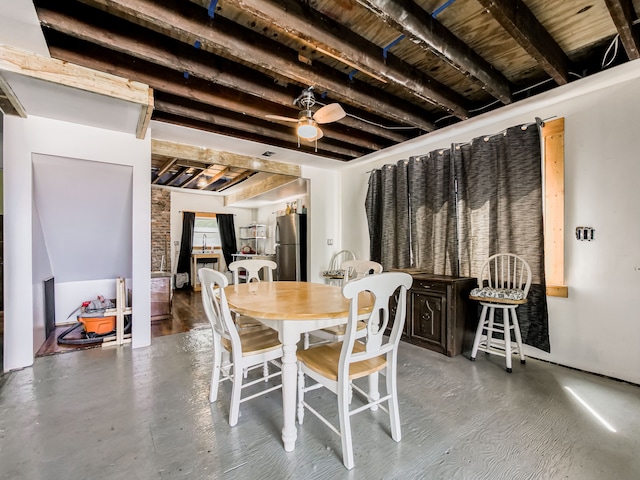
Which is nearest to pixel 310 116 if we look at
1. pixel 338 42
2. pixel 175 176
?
pixel 338 42

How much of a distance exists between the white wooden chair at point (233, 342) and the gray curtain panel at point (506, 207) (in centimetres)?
247

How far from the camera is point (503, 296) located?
2.67 metres

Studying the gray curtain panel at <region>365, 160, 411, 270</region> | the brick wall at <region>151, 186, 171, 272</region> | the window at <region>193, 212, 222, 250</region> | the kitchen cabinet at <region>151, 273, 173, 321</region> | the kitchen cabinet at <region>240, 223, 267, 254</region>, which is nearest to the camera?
the gray curtain panel at <region>365, 160, 411, 270</region>

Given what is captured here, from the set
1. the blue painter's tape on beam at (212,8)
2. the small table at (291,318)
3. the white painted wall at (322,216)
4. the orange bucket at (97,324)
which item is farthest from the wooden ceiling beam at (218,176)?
the small table at (291,318)

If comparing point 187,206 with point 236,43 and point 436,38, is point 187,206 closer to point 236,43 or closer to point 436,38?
point 236,43

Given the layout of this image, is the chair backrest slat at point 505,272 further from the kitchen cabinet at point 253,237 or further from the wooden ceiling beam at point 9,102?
the kitchen cabinet at point 253,237

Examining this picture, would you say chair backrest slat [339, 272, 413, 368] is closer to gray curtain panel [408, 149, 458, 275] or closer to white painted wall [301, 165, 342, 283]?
gray curtain panel [408, 149, 458, 275]

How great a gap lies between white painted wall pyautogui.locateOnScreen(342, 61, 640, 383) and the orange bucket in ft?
15.6

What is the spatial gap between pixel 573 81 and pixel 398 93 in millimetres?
1481

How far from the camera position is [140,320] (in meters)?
3.27

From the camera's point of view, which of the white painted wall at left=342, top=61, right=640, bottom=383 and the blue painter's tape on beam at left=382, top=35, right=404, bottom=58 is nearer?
the blue painter's tape on beam at left=382, top=35, right=404, bottom=58

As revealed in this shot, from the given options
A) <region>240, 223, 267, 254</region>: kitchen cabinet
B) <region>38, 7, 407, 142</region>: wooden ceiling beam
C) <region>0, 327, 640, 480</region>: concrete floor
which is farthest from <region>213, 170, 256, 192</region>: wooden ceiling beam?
<region>0, 327, 640, 480</region>: concrete floor

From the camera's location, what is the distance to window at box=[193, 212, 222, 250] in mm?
7941

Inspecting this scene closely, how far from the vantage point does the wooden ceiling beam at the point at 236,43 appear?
1.68 m
